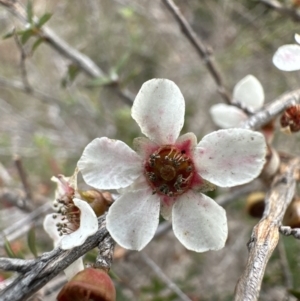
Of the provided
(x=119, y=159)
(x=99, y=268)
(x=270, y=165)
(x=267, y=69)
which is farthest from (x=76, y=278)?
(x=267, y=69)

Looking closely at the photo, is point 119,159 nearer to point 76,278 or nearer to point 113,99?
point 76,278

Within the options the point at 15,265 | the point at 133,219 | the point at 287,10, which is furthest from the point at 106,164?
the point at 287,10

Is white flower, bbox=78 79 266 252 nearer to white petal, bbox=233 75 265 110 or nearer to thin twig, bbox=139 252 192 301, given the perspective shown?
white petal, bbox=233 75 265 110

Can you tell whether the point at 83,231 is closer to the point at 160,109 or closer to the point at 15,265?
the point at 15,265

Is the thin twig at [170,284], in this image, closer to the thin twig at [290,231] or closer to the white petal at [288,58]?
the thin twig at [290,231]

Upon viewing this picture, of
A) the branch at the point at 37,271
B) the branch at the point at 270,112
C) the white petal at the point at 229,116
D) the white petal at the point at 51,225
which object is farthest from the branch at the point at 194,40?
the branch at the point at 37,271

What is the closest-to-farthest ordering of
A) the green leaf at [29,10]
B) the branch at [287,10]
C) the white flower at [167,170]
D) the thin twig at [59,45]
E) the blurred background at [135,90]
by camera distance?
the white flower at [167,170]
the green leaf at [29,10]
the thin twig at [59,45]
the branch at [287,10]
the blurred background at [135,90]
